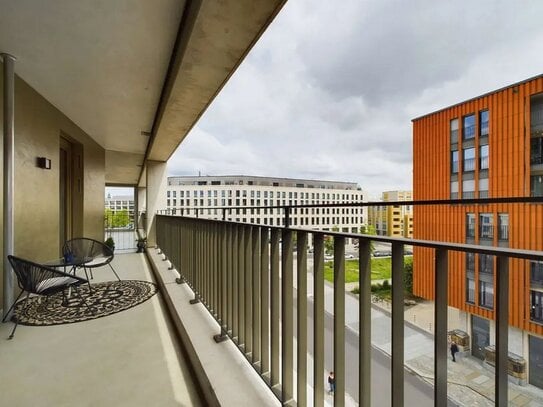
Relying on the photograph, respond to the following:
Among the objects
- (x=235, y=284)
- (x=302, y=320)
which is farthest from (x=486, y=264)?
(x=235, y=284)

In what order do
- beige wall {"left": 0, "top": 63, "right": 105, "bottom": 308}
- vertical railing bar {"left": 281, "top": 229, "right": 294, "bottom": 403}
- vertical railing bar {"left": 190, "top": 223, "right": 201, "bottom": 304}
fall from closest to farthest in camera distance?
1. vertical railing bar {"left": 281, "top": 229, "right": 294, "bottom": 403}
2. vertical railing bar {"left": 190, "top": 223, "right": 201, "bottom": 304}
3. beige wall {"left": 0, "top": 63, "right": 105, "bottom": 308}

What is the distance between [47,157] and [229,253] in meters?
3.80

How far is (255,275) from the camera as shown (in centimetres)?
143

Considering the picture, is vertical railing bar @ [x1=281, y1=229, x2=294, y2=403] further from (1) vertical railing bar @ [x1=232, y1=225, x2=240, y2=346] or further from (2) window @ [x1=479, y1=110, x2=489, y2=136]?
(2) window @ [x1=479, y1=110, x2=489, y2=136]

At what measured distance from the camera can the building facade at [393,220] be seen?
0.88 meters

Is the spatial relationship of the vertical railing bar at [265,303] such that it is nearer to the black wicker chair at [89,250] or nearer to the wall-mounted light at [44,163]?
the black wicker chair at [89,250]

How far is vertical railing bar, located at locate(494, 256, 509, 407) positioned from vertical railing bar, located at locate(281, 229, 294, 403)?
2.40 feet

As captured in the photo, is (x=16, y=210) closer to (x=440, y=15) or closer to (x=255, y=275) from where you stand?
(x=255, y=275)

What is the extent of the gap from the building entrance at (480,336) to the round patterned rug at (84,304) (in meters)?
3.19

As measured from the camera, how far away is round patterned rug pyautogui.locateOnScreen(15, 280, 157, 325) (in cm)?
270

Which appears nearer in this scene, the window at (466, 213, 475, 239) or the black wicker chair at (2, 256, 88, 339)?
the window at (466, 213, 475, 239)

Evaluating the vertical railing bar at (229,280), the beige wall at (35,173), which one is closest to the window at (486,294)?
the vertical railing bar at (229,280)

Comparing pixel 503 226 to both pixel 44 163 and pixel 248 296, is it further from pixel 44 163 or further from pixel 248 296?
pixel 44 163

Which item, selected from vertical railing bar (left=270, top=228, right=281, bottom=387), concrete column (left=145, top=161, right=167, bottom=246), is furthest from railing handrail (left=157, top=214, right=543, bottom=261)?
concrete column (left=145, top=161, right=167, bottom=246)
